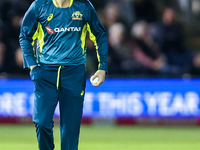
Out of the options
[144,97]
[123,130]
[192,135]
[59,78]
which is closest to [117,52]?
[144,97]

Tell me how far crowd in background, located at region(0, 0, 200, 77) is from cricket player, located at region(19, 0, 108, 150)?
6.30 meters

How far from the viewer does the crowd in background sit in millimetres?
11805

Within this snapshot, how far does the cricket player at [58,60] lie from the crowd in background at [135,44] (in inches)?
248

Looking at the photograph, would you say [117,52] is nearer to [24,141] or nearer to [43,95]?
[24,141]

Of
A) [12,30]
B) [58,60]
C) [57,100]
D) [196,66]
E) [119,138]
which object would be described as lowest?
[119,138]

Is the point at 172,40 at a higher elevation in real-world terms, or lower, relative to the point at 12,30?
lower

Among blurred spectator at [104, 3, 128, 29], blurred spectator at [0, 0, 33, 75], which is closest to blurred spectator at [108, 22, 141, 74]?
blurred spectator at [104, 3, 128, 29]

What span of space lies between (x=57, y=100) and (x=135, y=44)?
274 inches

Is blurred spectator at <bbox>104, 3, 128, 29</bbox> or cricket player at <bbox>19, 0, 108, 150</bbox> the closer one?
cricket player at <bbox>19, 0, 108, 150</bbox>

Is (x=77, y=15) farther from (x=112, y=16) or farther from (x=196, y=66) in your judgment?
(x=112, y=16)

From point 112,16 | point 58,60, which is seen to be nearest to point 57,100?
point 58,60

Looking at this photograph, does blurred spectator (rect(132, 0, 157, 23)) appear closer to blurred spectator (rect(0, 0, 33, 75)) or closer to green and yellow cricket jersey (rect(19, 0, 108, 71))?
blurred spectator (rect(0, 0, 33, 75))

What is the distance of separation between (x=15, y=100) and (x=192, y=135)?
411 cm

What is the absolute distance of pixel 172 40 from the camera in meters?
12.1
